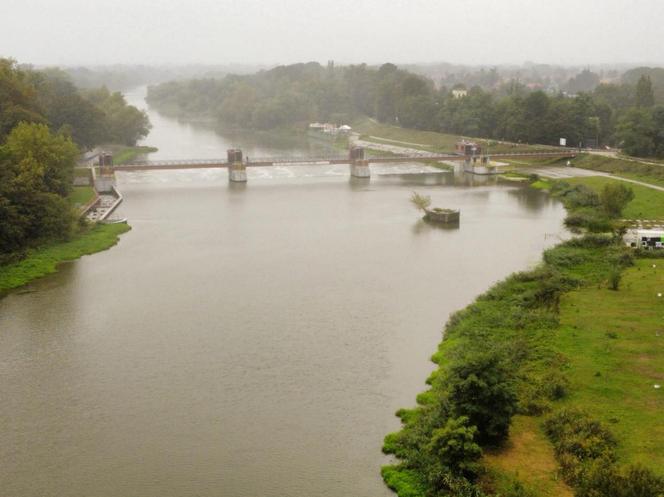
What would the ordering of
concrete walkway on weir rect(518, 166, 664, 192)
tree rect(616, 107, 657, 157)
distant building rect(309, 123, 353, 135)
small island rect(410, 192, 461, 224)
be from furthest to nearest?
1. distant building rect(309, 123, 353, 135)
2. tree rect(616, 107, 657, 157)
3. concrete walkway on weir rect(518, 166, 664, 192)
4. small island rect(410, 192, 461, 224)

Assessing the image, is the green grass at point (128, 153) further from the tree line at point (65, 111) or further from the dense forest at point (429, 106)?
the dense forest at point (429, 106)

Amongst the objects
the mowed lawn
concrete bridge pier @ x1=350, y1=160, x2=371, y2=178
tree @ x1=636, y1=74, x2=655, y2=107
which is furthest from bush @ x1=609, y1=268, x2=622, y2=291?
tree @ x1=636, y1=74, x2=655, y2=107

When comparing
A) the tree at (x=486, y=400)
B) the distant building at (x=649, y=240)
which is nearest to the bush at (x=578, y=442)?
the tree at (x=486, y=400)

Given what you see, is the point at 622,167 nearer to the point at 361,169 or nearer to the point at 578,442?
the point at 361,169

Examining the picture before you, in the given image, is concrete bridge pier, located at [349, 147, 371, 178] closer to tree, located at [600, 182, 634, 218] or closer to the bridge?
the bridge

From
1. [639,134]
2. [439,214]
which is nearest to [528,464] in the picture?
[439,214]

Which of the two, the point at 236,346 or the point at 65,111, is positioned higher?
the point at 65,111

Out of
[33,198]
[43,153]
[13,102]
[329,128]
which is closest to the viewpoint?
[33,198]

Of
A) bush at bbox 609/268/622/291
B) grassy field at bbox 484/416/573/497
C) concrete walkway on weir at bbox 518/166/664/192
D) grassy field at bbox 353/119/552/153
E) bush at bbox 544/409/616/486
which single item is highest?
grassy field at bbox 353/119/552/153
